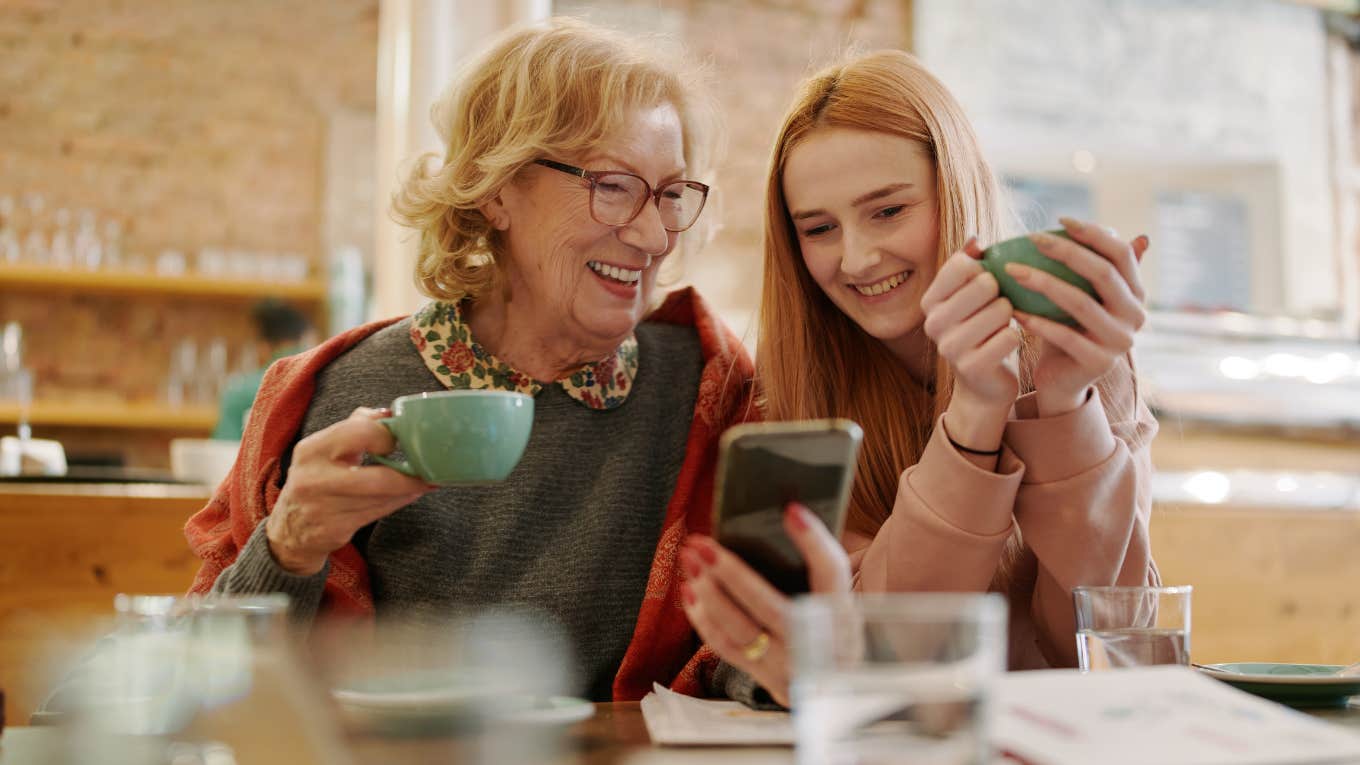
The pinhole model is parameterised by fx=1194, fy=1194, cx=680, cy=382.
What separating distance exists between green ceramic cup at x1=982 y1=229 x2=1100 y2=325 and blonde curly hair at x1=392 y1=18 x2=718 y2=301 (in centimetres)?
68

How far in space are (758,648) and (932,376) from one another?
0.75 metres

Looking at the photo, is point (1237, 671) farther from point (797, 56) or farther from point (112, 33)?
point (112, 33)

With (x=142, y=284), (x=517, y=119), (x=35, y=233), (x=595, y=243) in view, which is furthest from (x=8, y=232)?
(x=595, y=243)

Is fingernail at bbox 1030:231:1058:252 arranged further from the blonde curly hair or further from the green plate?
the blonde curly hair

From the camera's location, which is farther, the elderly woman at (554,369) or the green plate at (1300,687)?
the elderly woman at (554,369)

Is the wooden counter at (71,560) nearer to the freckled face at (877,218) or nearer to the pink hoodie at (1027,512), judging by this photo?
the freckled face at (877,218)

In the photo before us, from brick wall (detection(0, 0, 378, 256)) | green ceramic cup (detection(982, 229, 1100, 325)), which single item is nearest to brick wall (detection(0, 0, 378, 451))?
brick wall (detection(0, 0, 378, 256))

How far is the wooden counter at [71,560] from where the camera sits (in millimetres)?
2066

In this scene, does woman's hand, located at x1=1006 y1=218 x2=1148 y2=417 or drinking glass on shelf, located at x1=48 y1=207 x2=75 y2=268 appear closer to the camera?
woman's hand, located at x1=1006 y1=218 x2=1148 y2=417

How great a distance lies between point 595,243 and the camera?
152 cm

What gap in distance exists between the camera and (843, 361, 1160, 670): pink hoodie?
42.6 inches

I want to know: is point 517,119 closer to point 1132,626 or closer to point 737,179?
point 1132,626

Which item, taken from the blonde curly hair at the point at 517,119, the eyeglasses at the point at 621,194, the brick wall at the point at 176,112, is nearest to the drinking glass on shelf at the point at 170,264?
the brick wall at the point at 176,112

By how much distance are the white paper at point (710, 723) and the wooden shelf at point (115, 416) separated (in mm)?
4170
